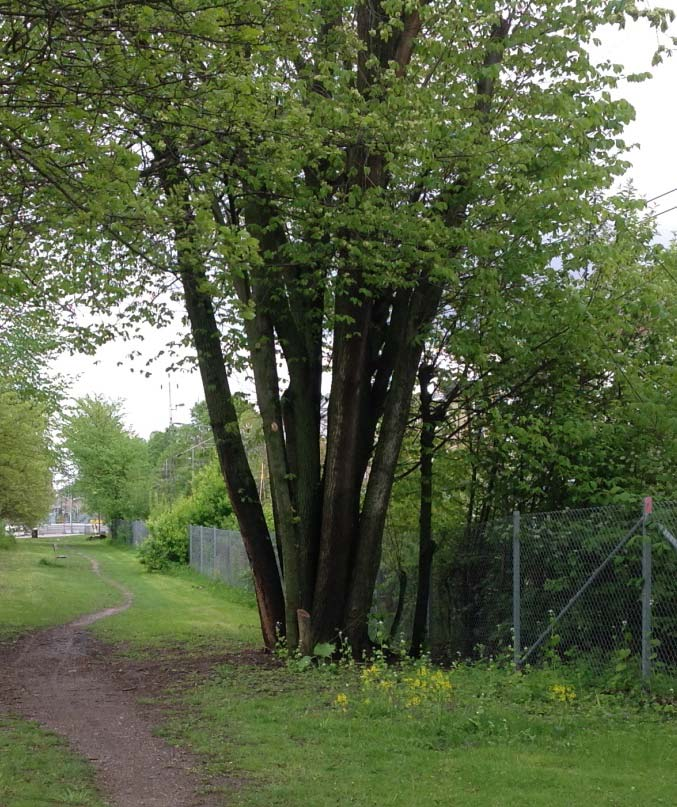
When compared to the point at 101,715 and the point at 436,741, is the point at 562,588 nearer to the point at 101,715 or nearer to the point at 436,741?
the point at 436,741

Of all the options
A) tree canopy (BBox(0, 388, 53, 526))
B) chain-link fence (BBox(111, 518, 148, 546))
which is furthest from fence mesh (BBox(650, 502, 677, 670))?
chain-link fence (BBox(111, 518, 148, 546))

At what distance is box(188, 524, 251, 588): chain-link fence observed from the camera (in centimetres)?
2725

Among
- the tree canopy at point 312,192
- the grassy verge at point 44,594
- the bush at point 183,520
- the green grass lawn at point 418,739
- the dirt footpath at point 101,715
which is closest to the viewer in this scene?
the green grass lawn at point 418,739

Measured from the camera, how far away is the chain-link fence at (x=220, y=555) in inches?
1073

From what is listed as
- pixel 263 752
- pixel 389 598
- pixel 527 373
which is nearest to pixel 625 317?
pixel 527 373

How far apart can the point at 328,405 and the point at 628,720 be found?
20.6ft

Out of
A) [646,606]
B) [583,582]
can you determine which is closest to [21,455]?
[583,582]

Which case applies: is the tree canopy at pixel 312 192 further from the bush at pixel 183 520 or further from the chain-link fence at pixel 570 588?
the bush at pixel 183 520

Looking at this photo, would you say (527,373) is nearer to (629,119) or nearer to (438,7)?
(629,119)

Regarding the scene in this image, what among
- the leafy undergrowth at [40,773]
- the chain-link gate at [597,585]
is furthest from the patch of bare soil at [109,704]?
the chain-link gate at [597,585]

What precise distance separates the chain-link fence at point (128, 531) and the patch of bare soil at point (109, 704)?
42.4 m

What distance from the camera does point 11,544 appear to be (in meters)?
54.0

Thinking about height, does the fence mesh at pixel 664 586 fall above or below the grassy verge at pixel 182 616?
above

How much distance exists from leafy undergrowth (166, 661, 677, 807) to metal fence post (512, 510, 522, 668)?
71 centimetres
